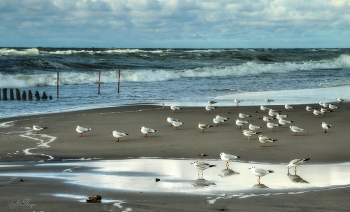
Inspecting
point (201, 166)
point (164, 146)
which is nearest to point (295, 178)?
point (201, 166)

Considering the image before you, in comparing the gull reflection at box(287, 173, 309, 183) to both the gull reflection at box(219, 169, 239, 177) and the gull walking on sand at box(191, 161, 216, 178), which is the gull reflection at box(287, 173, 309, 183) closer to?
the gull reflection at box(219, 169, 239, 177)

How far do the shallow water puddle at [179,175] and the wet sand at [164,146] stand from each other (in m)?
0.44

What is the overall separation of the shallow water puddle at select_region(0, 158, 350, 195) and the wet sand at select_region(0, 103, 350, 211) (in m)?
0.44

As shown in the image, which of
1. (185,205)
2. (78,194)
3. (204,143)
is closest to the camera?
(185,205)

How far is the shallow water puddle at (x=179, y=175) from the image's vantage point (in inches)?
306

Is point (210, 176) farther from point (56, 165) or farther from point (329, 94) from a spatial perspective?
point (329, 94)

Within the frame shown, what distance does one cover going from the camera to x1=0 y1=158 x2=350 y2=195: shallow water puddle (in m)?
7.78

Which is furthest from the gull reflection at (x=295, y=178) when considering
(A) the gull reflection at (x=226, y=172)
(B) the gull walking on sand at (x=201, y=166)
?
(B) the gull walking on sand at (x=201, y=166)

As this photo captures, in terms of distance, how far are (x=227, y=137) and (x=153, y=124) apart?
359 centimetres

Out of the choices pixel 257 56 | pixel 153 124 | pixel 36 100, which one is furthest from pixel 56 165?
pixel 257 56

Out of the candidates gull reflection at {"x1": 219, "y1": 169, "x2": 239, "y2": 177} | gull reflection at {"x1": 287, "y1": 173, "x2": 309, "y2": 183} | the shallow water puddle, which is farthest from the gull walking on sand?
gull reflection at {"x1": 287, "y1": 173, "x2": 309, "y2": 183}

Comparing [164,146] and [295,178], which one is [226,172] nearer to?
[295,178]

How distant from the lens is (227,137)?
1320cm

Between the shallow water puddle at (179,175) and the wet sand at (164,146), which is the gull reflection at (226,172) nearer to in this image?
the shallow water puddle at (179,175)
